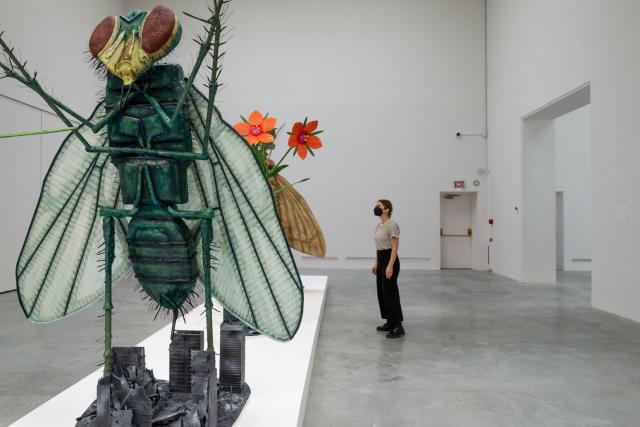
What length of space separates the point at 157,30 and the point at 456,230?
39.2 feet

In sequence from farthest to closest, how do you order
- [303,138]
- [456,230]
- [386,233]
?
[456,230] < [386,233] < [303,138]

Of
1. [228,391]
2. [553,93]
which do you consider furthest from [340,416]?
[553,93]

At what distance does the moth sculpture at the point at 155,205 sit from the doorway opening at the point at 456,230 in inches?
449

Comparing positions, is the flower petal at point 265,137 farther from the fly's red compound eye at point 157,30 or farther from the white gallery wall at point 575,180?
the white gallery wall at point 575,180

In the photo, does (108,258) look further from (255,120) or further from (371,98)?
(371,98)

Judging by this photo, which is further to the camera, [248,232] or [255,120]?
[255,120]

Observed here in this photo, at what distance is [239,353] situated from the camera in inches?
73.0

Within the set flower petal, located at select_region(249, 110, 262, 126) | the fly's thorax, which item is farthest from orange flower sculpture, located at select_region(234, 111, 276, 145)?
the fly's thorax

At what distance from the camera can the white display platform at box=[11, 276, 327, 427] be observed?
1.80m

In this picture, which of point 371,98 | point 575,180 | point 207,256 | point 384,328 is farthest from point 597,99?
point 207,256

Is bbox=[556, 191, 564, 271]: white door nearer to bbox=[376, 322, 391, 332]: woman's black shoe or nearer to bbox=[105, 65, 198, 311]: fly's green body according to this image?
bbox=[376, 322, 391, 332]: woman's black shoe

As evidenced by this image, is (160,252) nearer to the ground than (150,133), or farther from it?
nearer to the ground

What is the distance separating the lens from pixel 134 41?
1.13 metres

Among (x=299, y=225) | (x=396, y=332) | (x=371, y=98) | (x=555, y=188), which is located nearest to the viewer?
(x=396, y=332)
